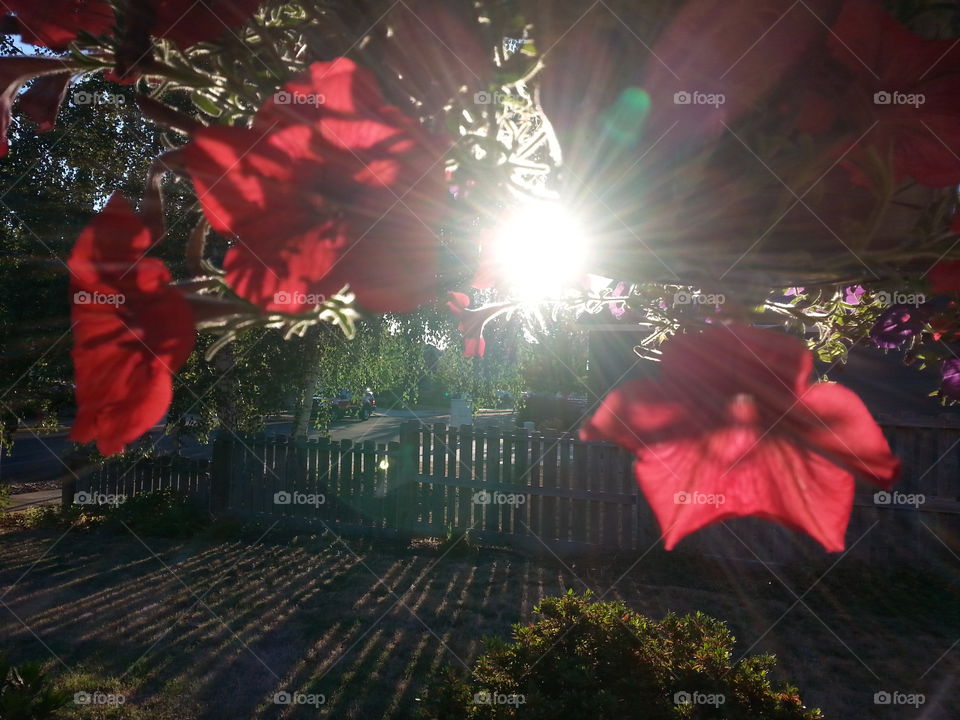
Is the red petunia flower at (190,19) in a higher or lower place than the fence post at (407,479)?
higher

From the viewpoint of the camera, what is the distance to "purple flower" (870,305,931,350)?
786mm

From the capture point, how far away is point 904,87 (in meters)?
0.41

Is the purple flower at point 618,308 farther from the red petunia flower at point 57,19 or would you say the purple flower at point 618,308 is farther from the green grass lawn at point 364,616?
the green grass lawn at point 364,616

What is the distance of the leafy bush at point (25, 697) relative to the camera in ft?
7.79

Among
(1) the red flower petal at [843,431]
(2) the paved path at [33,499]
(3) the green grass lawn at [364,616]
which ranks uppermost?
(1) the red flower petal at [843,431]

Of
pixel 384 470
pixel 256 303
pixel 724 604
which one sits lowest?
pixel 724 604

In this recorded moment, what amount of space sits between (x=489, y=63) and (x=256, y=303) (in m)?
0.27

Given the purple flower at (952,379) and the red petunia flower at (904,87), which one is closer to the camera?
the red petunia flower at (904,87)

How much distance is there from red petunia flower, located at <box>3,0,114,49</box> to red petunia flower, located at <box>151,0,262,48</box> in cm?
10

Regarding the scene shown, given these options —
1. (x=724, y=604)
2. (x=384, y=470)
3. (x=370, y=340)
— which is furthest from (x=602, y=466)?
(x=370, y=340)

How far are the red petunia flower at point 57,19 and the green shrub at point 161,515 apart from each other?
7474mm

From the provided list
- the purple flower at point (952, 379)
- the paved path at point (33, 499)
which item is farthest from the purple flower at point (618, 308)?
the paved path at point (33, 499)

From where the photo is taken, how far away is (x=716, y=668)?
99.4 inches

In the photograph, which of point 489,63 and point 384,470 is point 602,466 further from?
point 489,63
